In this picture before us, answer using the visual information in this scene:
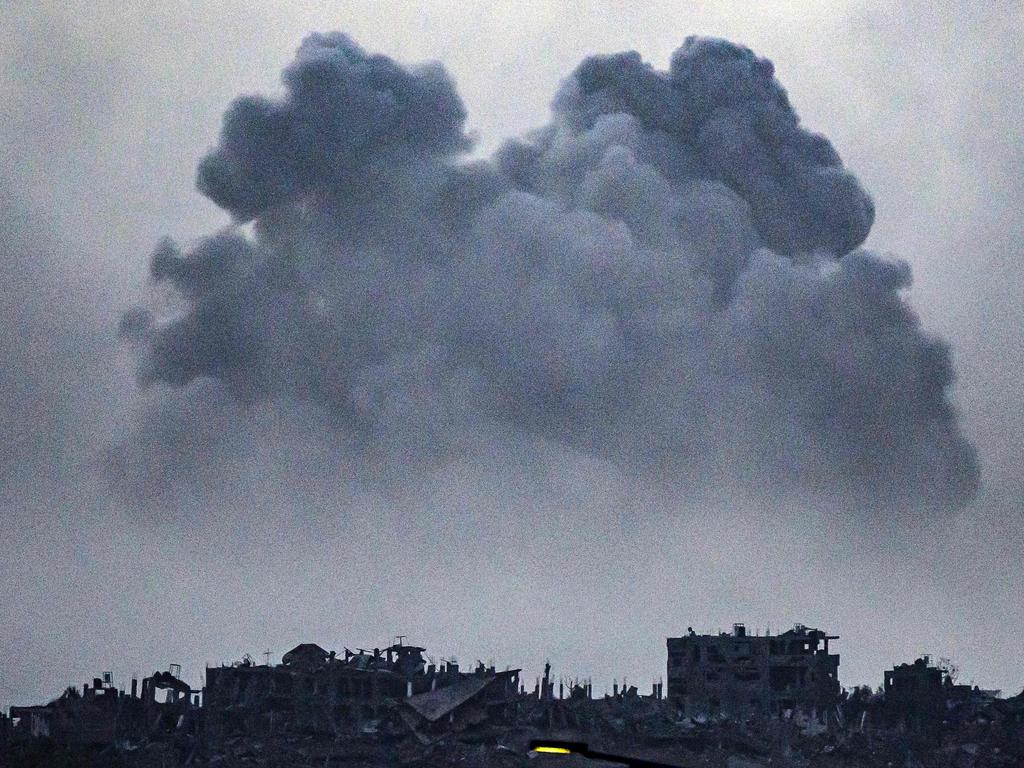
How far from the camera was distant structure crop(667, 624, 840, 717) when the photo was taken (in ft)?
430

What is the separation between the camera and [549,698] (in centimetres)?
13075

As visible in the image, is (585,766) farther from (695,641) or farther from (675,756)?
(695,641)

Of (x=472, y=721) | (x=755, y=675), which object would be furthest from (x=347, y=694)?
(x=755, y=675)

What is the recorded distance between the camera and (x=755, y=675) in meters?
133

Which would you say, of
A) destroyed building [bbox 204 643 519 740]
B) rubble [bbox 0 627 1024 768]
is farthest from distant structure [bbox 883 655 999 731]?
destroyed building [bbox 204 643 519 740]

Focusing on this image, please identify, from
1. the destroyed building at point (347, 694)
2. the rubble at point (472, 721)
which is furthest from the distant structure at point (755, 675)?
the destroyed building at point (347, 694)

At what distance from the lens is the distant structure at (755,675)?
131 metres

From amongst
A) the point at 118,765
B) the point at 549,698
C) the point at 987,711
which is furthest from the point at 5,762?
the point at 987,711

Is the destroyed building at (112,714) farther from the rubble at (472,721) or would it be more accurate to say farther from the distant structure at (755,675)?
the distant structure at (755,675)

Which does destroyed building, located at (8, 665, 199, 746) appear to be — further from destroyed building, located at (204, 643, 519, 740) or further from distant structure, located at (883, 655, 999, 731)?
distant structure, located at (883, 655, 999, 731)

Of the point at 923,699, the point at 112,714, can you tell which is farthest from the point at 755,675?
the point at 112,714

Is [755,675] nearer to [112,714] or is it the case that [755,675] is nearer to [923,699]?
[923,699]

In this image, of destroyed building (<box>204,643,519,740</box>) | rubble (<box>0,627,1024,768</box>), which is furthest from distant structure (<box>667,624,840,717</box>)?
destroyed building (<box>204,643,519,740</box>)

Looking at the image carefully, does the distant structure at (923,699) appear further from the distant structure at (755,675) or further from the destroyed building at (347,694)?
the destroyed building at (347,694)
